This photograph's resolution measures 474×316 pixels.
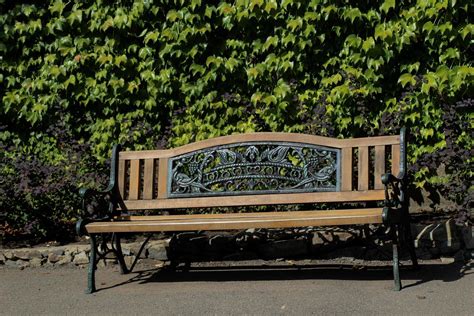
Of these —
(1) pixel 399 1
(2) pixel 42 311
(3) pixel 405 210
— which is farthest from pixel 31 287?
(1) pixel 399 1

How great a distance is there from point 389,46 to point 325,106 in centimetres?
76

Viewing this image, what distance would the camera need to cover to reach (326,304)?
4.27 meters

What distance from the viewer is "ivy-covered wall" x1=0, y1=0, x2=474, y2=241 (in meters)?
5.92

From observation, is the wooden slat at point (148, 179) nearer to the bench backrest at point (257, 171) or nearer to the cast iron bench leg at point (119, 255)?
the bench backrest at point (257, 171)

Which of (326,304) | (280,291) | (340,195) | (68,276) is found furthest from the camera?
(68,276)

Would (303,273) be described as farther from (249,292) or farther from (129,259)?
(129,259)

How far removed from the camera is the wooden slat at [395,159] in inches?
194

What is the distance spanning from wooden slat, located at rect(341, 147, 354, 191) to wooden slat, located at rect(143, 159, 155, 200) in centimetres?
150

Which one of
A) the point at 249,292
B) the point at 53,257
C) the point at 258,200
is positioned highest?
the point at 258,200

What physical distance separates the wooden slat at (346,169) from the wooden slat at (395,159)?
312mm

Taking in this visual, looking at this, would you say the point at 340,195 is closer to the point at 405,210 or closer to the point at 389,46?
the point at 405,210

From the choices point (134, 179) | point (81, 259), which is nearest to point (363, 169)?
point (134, 179)

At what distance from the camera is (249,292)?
15.2ft

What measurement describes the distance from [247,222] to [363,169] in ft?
3.49
